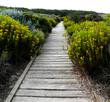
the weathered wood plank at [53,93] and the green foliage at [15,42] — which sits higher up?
the green foliage at [15,42]

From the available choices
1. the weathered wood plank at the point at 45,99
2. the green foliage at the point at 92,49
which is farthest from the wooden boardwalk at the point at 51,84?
the green foliage at the point at 92,49

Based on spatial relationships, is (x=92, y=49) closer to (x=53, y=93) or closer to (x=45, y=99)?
(x=53, y=93)

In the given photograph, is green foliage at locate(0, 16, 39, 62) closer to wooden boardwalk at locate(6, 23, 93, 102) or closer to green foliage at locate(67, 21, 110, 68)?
wooden boardwalk at locate(6, 23, 93, 102)

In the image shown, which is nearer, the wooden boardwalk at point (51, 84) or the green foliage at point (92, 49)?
the wooden boardwalk at point (51, 84)

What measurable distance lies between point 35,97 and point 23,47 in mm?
4205

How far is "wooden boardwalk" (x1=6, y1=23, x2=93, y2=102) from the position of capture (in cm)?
647

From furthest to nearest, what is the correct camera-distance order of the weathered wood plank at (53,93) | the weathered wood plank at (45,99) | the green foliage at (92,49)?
the green foliage at (92,49), the weathered wood plank at (53,93), the weathered wood plank at (45,99)

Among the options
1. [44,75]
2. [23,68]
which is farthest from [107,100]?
[23,68]

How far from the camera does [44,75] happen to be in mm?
8430

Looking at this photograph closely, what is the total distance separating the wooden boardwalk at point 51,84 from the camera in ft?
21.2

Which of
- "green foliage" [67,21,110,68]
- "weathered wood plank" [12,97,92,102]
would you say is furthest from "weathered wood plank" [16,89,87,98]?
"green foliage" [67,21,110,68]

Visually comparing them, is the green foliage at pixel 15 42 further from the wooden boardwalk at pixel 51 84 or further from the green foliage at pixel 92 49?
the green foliage at pixel 92 49

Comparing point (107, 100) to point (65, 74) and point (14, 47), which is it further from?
point (14, 47)

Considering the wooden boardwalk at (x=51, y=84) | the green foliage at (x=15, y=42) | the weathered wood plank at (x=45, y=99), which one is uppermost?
the green foliage at (x=15, y=42)
